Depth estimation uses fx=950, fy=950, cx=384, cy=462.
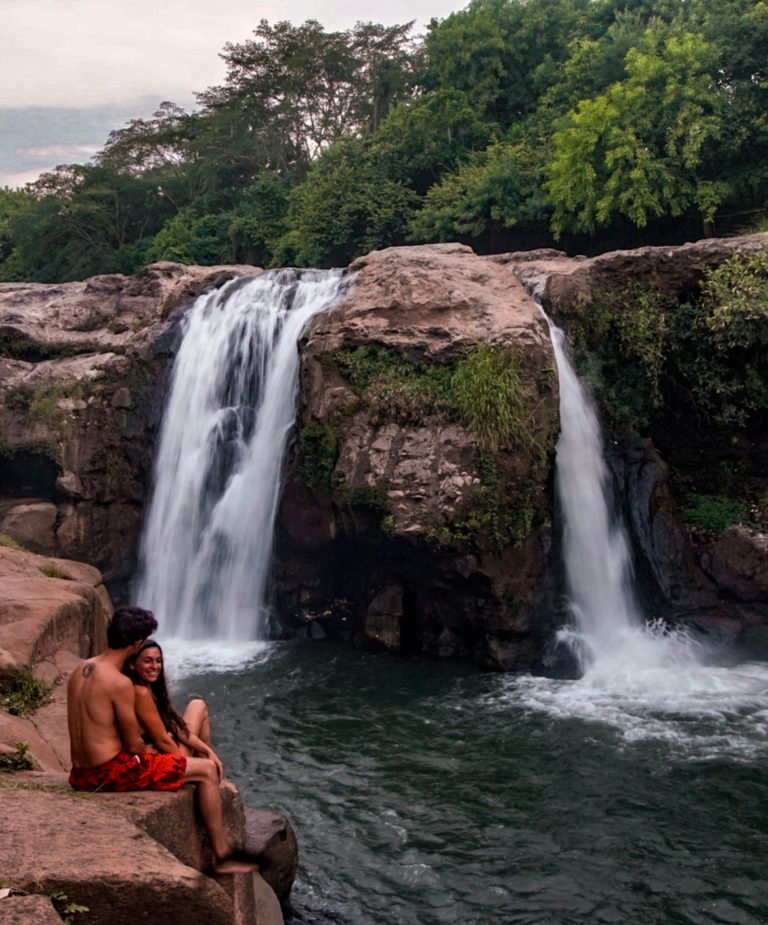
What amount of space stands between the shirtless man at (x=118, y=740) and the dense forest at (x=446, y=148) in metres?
14.3

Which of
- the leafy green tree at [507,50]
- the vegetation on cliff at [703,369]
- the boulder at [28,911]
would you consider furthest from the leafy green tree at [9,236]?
the boulder at [28,911]

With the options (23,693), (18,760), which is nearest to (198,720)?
(18,760)

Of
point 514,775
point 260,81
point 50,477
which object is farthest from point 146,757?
point 260,81

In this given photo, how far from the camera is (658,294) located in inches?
509

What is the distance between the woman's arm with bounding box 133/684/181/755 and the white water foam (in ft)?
17.4

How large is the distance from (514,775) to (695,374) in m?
7.00

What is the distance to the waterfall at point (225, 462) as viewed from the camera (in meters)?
12.9

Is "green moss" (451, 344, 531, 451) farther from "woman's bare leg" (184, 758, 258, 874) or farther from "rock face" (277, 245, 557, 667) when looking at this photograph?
"woman's bare leg" (184, 758, 258, 874)

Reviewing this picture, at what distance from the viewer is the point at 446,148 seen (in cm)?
A: 2338

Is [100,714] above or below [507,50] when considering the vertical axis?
below

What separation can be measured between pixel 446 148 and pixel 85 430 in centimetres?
1287

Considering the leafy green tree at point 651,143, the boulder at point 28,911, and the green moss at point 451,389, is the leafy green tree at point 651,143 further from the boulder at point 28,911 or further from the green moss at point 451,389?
the boulder at point 28,911

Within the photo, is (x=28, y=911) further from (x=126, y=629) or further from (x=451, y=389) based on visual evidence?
(x=451, y=389)

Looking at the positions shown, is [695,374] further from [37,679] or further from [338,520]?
[37,679]
